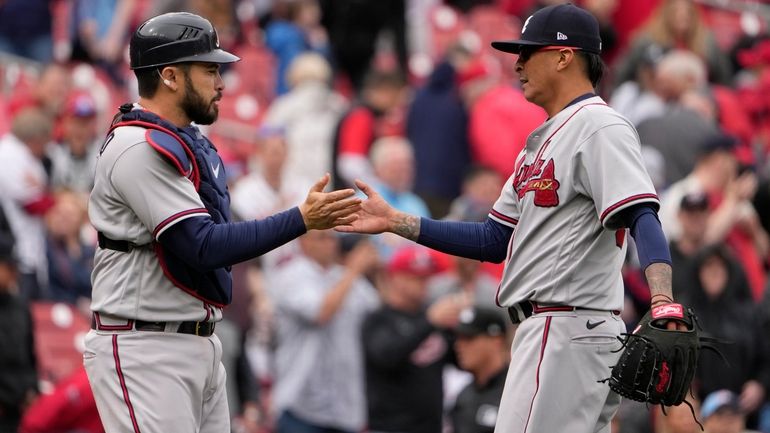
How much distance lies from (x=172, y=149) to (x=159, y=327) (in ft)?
2.40

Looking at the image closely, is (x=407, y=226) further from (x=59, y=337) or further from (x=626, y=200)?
(x=59, y=337)

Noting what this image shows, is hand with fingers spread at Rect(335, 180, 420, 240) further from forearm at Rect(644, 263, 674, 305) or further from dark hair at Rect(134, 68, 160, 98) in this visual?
forearm at Rect(644, 263, 674, 305)

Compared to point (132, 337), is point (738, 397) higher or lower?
lower

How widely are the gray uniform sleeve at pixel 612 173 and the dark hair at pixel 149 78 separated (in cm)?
167

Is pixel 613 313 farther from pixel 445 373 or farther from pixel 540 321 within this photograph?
pixel 445 373

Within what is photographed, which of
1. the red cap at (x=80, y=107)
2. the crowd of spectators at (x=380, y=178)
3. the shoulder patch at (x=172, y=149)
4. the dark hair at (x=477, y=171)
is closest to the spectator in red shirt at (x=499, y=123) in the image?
the crowd of spectators at (x=380, y=178)

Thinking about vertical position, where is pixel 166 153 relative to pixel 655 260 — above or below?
above

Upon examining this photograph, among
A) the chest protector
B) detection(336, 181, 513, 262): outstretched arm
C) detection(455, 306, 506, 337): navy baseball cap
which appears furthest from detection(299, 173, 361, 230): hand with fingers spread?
detection(455, 306, 506, 337): navy baseball cap

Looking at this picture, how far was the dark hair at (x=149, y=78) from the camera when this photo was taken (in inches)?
252

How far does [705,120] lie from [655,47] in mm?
1075

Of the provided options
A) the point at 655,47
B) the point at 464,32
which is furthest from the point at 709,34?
the point at 464,32

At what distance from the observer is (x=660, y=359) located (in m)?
5.74

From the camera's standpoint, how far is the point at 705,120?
12445mm

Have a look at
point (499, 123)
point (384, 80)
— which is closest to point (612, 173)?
point (499, 123)
